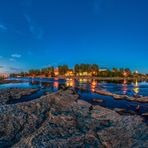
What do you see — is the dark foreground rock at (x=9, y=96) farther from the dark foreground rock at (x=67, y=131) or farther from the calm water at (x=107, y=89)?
the dark foreground rock at (x=67, y=131)

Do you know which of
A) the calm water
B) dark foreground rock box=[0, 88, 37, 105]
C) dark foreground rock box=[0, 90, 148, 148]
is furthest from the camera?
dark foreground rock box=[0, 88, 37, 105]

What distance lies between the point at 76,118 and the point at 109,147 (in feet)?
24.6

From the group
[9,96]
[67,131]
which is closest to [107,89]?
[9,96]

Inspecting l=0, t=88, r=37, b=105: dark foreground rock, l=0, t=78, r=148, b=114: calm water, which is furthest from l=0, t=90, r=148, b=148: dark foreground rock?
l=0, t=88, r=37, b=105: dark foreground rock

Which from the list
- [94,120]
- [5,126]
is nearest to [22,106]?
[5,126]

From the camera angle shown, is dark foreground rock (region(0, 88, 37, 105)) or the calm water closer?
the calm water

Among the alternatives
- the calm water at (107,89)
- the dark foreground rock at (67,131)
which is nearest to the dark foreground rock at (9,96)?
the calm water at (107,89)

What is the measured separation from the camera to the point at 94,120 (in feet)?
73.4

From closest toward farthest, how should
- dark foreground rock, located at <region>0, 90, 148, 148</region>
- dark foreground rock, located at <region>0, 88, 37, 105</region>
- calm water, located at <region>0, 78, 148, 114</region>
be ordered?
1. dark foreground rock, located at <region>0, 90, 148, 148</region>
2. calm water, located at <region>0, 78, 148, 114</region>
3. dark foreground rock, located at <region>0, 88, 37, 105</region>

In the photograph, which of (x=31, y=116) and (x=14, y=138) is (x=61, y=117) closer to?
(x=31, y=116)

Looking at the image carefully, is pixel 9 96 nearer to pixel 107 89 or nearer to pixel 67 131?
pixel 67 131

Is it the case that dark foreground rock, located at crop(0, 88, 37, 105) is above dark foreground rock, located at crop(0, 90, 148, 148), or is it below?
above

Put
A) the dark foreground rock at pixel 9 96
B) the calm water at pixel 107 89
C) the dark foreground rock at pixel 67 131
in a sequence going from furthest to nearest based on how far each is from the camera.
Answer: the dark foreground rock at pixel 9 96 → the calm water at pixel 107 89 → the dark foreground rock at pixel 67 131

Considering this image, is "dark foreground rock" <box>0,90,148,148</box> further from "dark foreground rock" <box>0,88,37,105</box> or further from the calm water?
"dark foreground rock" <box>0,88,37,105</box>
